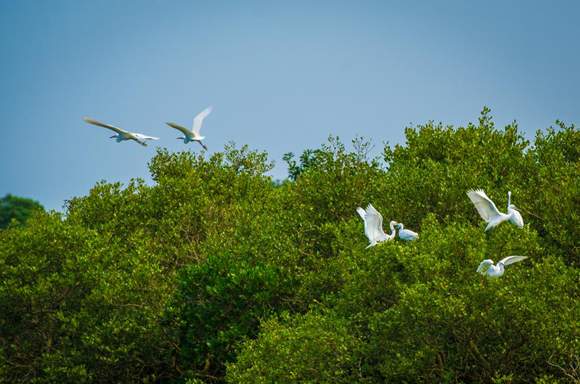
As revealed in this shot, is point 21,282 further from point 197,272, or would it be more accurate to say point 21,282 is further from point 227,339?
point 227,339

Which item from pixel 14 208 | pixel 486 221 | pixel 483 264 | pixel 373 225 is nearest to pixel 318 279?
pixel 373 225

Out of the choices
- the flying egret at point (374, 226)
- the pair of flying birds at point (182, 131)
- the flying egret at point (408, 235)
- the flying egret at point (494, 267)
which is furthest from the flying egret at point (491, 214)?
the pair of flying birds at point (182, 131)

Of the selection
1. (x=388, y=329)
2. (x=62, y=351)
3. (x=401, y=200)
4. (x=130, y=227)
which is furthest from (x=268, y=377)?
(x=130, y=227)

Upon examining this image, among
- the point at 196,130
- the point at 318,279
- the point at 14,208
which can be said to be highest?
the point at 14,208

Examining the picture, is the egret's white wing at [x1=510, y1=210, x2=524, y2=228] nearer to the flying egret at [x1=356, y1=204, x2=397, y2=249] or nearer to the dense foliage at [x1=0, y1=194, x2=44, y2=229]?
the flying egret at [x1=356, y1=204, x2=397, y2=249]

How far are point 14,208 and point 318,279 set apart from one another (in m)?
95.9

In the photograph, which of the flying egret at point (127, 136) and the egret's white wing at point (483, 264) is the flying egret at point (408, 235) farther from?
the flying egret at point (127, 136)

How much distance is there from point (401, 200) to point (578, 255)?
5209 mm

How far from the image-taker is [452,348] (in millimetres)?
16250

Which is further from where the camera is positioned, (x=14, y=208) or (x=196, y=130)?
(x=14, y=208)

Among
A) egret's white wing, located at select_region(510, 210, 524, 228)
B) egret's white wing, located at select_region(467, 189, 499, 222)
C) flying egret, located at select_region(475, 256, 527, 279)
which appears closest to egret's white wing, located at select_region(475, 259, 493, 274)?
flying egret, located at select_region(475, 256, 527, 279)

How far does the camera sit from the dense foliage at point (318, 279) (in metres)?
15.5

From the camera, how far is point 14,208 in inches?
4230

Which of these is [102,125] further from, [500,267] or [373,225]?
[500,267]
